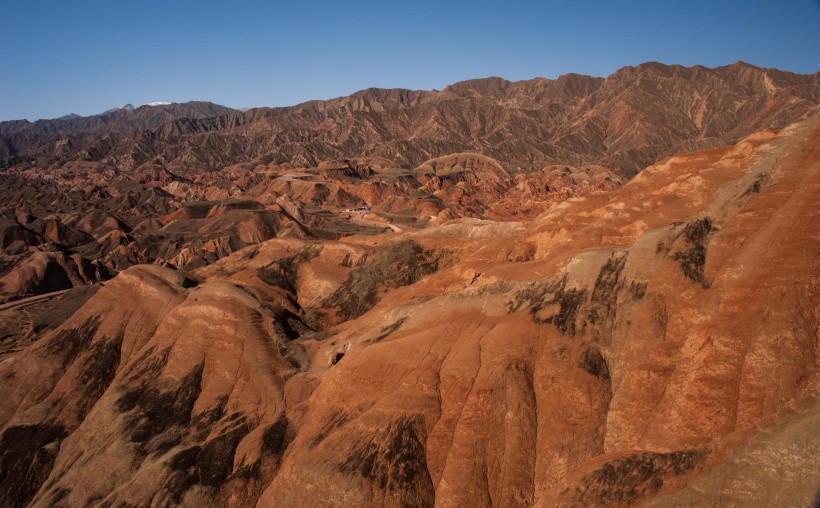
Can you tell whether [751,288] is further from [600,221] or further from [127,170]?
[127,170]

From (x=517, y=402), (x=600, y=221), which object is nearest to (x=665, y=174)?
(x=600, y=221)

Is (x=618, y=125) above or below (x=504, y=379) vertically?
above

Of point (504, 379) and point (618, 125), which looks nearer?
point (504, 379)

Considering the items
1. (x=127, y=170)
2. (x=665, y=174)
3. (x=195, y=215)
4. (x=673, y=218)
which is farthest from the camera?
(x=127, y=170)

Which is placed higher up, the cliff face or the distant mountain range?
the distant mountain range

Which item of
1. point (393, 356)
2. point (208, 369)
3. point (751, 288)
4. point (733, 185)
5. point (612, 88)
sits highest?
point (612, 88)

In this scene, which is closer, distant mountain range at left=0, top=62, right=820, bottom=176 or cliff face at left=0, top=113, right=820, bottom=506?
cliff face at left=0, top=113, right=820, bottom=506

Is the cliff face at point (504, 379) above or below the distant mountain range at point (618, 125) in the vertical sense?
below

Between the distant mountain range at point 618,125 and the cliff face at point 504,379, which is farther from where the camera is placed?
the distant mountain range at point 618,125
